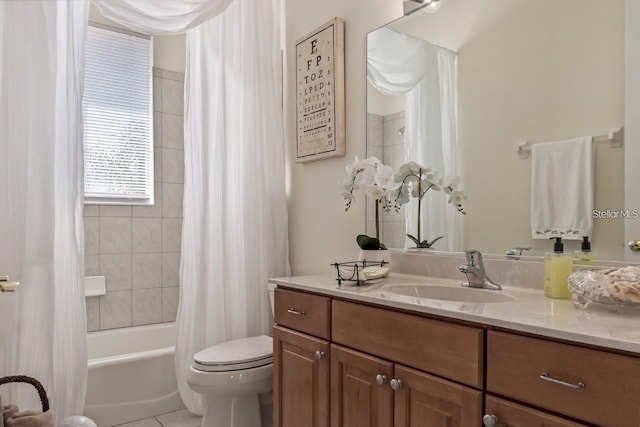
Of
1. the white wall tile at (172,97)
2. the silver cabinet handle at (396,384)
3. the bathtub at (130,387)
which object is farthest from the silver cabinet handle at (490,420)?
the white wall tile at (172,97)

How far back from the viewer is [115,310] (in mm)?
3076

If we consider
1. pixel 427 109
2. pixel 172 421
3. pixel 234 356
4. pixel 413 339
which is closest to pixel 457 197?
pixel 427 109

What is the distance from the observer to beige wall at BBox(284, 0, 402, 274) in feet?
7.55

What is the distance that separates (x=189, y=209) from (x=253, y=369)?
916mm

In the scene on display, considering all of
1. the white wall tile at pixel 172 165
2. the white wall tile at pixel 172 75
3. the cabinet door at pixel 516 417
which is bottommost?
the cabinet door at pixel 516 417

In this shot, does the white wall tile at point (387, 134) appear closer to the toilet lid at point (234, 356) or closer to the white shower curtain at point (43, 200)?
the toilet lid at point (234, 356)

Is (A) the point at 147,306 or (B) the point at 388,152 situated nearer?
(B) the point at 388,152

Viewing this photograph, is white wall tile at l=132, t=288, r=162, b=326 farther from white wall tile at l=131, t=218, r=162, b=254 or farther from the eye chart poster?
the eye chart poster

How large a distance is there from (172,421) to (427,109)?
7.07 ft

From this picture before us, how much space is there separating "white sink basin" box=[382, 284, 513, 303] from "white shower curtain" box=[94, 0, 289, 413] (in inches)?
44.2

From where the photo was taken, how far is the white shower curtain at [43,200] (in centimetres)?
191

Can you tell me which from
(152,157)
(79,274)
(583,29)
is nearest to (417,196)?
(583,29)

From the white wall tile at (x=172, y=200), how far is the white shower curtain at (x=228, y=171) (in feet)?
3.02

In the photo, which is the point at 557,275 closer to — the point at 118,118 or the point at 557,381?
the point at 557,381
